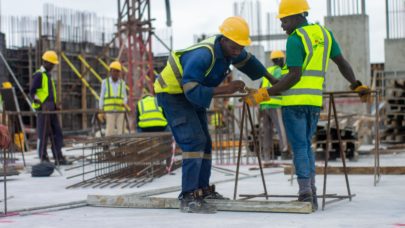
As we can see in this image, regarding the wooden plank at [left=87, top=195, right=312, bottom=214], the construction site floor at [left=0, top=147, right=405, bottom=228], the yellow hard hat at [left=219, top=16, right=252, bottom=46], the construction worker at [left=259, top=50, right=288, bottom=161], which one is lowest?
the construction site floor at [left=0, top=147, right=405, bottom=228]

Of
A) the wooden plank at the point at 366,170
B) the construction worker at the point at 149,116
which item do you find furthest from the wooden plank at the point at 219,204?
the construction worker at the point at 149,116

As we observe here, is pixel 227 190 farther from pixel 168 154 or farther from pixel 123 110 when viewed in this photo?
pixel 123 110

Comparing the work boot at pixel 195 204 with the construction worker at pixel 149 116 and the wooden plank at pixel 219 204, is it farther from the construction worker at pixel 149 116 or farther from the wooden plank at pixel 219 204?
the construction worker at pixel 149 116

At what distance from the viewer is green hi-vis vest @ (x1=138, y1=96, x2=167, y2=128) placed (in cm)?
1275

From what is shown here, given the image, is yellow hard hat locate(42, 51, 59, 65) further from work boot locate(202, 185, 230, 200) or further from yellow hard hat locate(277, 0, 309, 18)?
yellow hard hat locate(277, 0, 309, 18)

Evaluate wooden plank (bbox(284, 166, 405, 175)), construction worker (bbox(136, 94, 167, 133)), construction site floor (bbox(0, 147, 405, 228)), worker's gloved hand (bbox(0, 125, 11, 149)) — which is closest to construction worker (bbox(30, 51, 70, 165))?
construction worker (bbox(136, 94, 167, 133))

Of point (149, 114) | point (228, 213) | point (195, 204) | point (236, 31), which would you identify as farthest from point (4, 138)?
point (149, 114)

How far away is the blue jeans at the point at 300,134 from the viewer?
22.5 ft

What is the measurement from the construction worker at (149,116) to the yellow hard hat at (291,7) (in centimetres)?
605

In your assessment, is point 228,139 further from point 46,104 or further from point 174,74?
point 174,74

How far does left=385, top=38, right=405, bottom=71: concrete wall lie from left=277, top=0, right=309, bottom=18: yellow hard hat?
47.1 feet

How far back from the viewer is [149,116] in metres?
12.8

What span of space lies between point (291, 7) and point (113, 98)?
30.2 feet

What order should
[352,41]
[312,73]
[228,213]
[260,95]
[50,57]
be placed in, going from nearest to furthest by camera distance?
[260,95]
[228,213]
[312,73]
[50,57]
[352,41]
